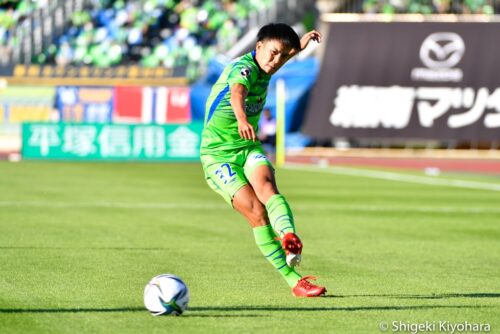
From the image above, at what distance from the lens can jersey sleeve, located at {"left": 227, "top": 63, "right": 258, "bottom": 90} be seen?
347 inches

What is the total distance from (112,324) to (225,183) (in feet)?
6.29

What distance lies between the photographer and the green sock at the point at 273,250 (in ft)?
29.6

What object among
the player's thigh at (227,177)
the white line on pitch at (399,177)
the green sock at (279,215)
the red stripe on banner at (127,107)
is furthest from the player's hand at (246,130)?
the red stripe on banner at (127,107)

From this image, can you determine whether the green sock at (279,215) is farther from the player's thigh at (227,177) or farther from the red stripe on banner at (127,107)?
the red stripe on banner at (127,107)

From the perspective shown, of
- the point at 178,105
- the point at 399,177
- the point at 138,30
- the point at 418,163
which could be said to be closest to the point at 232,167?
the point at 399,177

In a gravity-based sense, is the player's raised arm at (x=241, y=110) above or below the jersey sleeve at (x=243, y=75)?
below

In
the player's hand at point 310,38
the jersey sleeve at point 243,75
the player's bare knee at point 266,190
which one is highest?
the player's hand at point 310,38

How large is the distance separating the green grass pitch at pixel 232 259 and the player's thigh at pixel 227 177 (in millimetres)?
789

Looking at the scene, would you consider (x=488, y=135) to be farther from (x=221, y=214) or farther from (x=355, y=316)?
(x=355, y=316)

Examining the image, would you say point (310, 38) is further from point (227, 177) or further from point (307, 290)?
point (307, 290)

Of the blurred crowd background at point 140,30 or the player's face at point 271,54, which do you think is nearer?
the player's face at point 271,54

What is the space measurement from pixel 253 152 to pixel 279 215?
72 centimetres

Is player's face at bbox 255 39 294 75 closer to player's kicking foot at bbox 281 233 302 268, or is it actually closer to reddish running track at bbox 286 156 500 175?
player's kicking foot at bbox 281 233 302 268

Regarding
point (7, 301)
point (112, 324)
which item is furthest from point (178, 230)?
point (112, 324)
